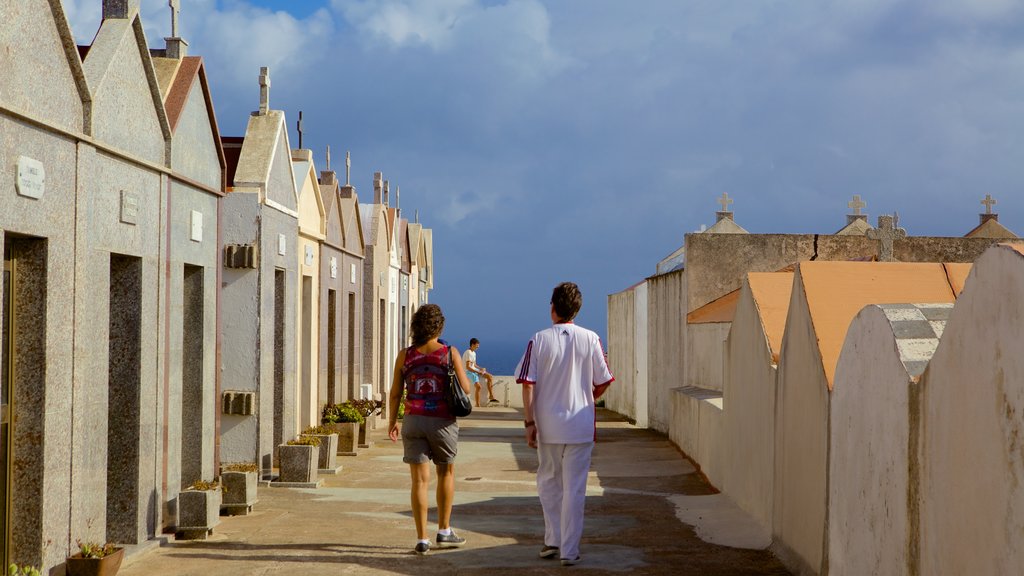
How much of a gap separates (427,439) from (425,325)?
830 mm

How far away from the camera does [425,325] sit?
8539mm

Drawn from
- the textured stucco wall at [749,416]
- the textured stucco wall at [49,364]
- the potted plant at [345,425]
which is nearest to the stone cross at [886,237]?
the textured stucco wall at [749,416]

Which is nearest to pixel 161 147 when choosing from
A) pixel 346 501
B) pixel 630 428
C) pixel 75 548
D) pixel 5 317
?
pixel 5 317

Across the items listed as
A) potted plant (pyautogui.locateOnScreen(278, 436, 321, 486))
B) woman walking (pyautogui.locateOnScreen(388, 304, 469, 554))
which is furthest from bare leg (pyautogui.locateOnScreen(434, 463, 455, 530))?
potted plant (pyautogui.locateOnScreen(278, 436, 321, 486))

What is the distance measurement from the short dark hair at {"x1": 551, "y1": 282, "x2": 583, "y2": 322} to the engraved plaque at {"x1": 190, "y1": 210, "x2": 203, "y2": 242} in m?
3.68

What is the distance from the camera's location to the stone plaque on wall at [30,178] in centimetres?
671

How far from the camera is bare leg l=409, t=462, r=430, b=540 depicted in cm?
833

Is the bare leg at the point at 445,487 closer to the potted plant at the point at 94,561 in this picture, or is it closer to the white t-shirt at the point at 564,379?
the white t-shirt at the point at 564,379

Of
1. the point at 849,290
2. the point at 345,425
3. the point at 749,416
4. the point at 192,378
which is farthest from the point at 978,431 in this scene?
the point at 345,425

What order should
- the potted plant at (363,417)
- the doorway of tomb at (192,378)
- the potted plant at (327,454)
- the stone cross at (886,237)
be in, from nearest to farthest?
the doorway of tomb at (192,378)
the potted plant at (327,454)
the stone cross at (886,237)
the potted plant at (363,417)

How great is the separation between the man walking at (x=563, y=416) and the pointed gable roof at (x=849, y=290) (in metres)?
1.50

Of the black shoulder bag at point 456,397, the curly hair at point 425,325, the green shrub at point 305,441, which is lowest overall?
the green shrub at point 305,441

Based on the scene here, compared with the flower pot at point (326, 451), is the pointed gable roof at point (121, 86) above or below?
above

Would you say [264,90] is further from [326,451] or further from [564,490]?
[564,490]
